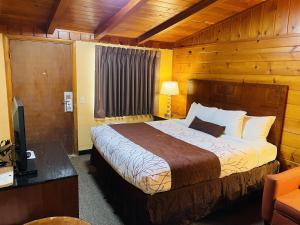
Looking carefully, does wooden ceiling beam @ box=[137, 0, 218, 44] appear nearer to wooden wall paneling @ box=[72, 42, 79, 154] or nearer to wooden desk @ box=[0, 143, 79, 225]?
wooden wall paneling @ box=[72, 42, 79, 154]

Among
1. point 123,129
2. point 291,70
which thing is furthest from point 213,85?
point 123,129

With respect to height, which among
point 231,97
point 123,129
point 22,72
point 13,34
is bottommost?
point 123,129

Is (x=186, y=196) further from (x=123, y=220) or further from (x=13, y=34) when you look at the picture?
(x=13, y=34)

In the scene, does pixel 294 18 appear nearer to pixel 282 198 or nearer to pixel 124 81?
pixel 282 198

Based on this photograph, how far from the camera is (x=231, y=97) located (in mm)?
3508

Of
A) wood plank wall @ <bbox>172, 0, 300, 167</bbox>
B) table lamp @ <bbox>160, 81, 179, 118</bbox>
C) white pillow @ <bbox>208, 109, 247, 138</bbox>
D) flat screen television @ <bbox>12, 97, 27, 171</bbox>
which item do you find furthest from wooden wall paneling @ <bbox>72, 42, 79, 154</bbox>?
flat screen television @ <bbox>12, 97, 27, 171</bbox>

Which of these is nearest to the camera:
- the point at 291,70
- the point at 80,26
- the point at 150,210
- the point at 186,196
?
the point at 150,210

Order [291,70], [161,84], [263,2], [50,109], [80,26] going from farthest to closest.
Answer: [161,84]
[50,109]
[80,26]
[263,2]
[291,70]

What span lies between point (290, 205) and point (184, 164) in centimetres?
97

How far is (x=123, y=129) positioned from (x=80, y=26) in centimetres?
180

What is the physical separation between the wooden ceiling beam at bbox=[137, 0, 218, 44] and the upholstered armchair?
7.06 feet

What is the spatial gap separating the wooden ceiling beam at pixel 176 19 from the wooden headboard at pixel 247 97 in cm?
112

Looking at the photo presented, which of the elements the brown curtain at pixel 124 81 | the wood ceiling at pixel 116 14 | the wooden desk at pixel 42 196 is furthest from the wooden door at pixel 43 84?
the wooden desk at pixel 42 196

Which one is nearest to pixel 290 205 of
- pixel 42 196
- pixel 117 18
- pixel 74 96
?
pixel 42 196
